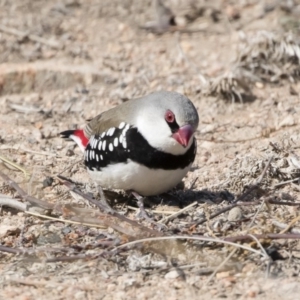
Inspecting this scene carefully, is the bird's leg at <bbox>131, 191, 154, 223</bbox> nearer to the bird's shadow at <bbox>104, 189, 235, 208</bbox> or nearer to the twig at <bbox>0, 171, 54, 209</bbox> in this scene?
the bird's shadow at <bbox>104, 189, 235, 208</bbox>

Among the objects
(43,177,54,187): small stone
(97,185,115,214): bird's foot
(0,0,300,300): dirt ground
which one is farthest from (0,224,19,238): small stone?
(43,177,54,187): small stone

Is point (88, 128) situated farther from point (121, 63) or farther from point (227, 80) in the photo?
point (121, 63)

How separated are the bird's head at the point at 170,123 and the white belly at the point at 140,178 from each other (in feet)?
0.55

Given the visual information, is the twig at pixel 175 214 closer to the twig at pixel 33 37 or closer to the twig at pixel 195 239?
the twig at pixel 195 239

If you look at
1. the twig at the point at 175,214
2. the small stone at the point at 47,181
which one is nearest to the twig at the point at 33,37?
the small stone at the point at 47,181

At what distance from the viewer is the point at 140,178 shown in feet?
18.0

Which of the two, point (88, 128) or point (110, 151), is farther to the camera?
point (88, 128)

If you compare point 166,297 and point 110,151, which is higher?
point 110,151

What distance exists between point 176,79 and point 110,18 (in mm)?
1714

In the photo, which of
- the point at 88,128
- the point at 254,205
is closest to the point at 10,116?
the point at 88,128

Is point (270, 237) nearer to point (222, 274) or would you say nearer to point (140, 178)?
point (222, 274)

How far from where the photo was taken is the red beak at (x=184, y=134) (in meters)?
5.30

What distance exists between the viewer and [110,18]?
32.7ft

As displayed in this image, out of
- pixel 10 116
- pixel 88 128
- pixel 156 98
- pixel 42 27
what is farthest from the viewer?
pixel 42 27
